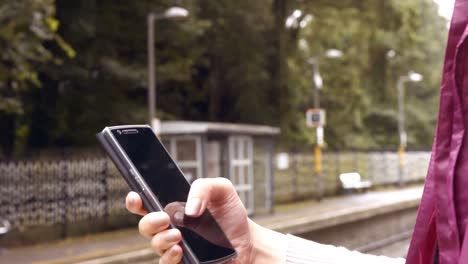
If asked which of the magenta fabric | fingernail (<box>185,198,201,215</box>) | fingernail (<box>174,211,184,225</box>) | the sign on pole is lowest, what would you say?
the sign on pole

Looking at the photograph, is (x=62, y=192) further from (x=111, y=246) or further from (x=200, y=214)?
(x=200, y=214)

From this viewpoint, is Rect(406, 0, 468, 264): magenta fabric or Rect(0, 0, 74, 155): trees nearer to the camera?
Rect(406, 0, 468, 264): magenta fabric

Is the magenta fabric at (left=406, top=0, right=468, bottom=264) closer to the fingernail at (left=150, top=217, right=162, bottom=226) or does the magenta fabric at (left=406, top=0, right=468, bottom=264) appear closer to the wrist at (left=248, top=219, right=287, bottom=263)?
the fingernail at (left=150, top=217, right=162, bottom=226)

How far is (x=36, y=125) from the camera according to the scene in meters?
22.5

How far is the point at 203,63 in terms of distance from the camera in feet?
92.1

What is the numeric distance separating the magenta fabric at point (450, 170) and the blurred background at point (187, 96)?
389 inches

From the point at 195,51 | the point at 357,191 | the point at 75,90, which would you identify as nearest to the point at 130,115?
the point at 75,90

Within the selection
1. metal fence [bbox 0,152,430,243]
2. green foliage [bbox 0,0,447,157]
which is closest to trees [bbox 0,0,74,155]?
green foliage [bbox 0,0,447,157]

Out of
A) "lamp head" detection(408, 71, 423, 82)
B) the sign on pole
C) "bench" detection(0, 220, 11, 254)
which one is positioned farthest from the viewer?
"lamp head" detection(408, 71, 423, 82)

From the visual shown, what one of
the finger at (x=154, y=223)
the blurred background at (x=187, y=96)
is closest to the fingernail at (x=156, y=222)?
the finger at (x=154, y=223)

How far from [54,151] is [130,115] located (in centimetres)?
711

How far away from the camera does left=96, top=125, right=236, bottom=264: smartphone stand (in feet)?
4.52

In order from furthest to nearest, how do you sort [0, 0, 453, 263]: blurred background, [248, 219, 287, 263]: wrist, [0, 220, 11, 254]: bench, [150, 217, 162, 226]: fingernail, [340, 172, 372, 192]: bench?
[340, 172, 372, 192]: bench → [0, 0, 453, 263]: blurred background → [0, 220, 11, 254]: bench → [248, 219, 287, 263]: wrist → [150, 217, 162, 226]: fingernail

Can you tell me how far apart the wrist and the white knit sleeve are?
24 millimetres
